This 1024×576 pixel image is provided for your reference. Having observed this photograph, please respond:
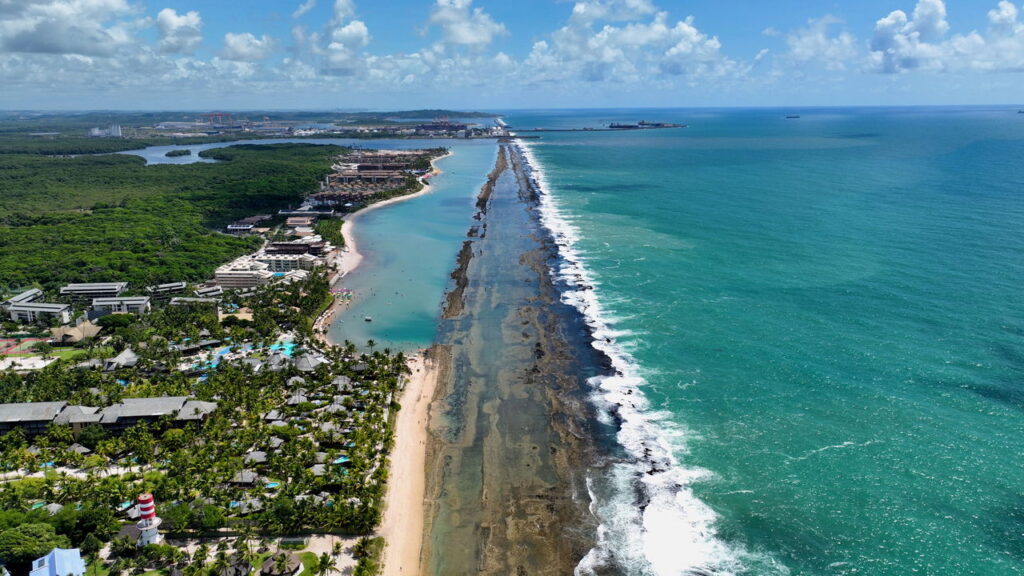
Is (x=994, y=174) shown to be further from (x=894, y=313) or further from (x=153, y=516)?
(x=153, y=516)

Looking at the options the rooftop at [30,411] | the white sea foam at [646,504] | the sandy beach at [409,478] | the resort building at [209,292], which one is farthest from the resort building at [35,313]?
the white sea foam at [646,504]

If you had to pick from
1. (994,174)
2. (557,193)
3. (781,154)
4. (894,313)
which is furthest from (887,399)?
(781,154)

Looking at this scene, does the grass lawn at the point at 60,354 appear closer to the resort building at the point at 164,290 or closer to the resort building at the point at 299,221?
the resort building at the point at 164,290

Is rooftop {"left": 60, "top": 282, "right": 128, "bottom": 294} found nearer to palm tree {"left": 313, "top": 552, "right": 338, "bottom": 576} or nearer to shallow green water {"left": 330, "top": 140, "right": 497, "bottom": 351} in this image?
shallow green water {"left": 330, "top": 140, "right": 497, "bottom": 351}

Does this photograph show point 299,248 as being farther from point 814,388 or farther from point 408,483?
point 814,388

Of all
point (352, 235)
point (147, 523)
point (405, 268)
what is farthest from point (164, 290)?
point (147, 523)

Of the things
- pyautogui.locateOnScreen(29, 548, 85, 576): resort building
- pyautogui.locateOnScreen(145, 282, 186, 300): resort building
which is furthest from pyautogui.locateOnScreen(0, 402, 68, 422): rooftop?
pyautogui.locateOnScreen(145, 282, 186, 300): resort building
